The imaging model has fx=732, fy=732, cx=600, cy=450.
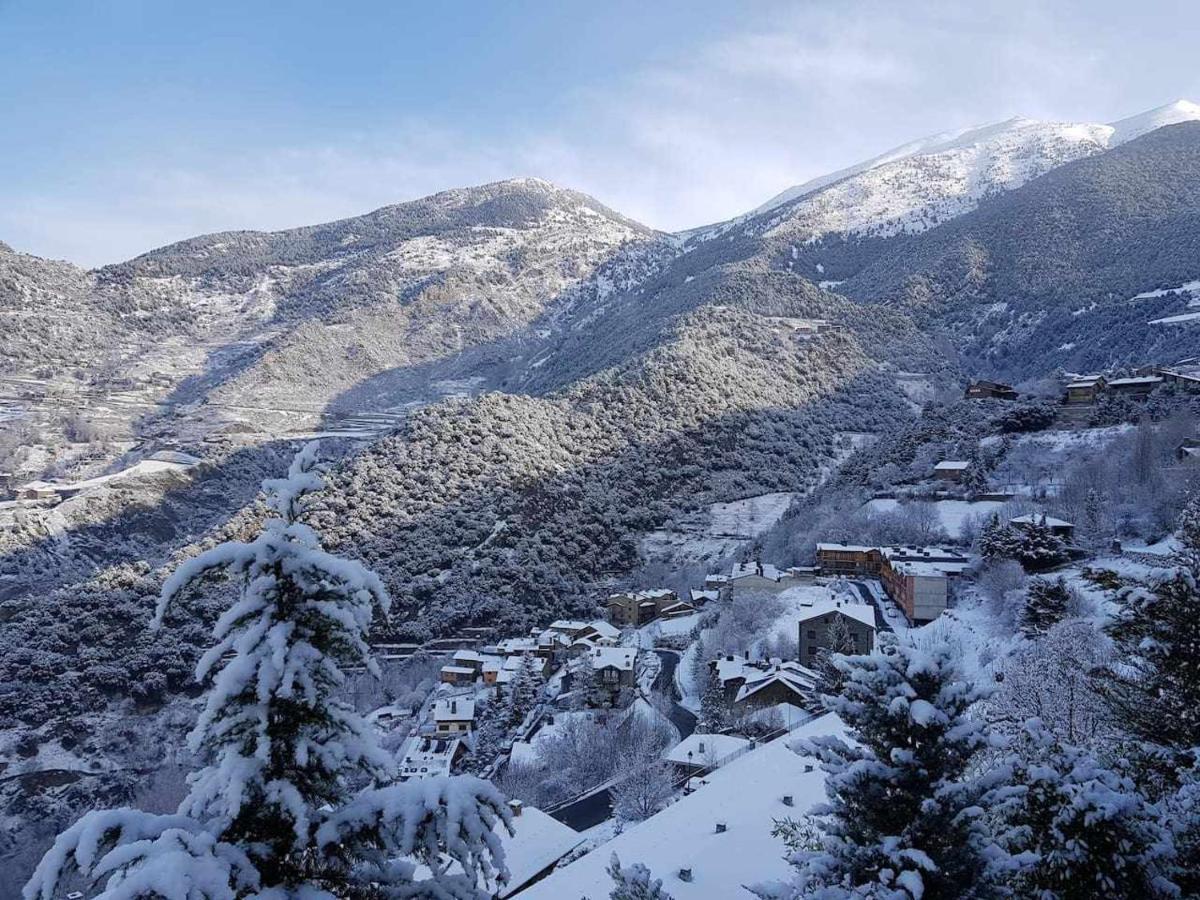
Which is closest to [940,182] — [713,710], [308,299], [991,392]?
[991,392]

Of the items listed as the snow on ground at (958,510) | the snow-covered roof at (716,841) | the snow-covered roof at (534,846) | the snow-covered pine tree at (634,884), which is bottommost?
the snow on ground at (958,510)

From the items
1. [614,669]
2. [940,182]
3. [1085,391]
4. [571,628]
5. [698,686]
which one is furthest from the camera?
[940,182]

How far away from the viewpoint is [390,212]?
158750mm

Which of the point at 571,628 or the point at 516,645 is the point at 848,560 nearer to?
the point at 571,628

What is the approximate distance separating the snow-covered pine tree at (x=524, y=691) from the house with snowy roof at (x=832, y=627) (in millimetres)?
9239

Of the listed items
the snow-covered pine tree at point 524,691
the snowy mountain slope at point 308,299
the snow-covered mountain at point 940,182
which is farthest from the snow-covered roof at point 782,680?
the snow-covered mountain at point 940,182

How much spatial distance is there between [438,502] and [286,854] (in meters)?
37.4

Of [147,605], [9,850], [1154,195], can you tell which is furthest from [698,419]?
[1154,195]

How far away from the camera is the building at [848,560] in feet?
95.7

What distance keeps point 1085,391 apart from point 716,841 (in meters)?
39.0

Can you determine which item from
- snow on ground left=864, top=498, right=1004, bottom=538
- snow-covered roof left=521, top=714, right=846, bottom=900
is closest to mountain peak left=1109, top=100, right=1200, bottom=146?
snow on ground left=864, top=498, right=1004, bottom=538

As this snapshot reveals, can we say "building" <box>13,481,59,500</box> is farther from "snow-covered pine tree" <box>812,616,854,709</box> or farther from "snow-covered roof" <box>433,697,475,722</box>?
"snow-covered pine tree" <box>812,616,854,709</box>

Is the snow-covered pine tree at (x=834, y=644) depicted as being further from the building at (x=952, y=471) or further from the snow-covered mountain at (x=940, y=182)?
the snow-covered mountain at (x=940, y=182)

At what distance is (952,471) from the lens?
3462cm
